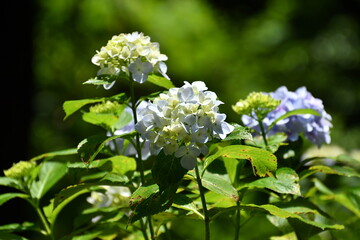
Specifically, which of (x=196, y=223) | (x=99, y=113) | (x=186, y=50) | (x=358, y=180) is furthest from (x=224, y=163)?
(x=186, y=50)

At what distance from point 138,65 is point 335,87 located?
497cm

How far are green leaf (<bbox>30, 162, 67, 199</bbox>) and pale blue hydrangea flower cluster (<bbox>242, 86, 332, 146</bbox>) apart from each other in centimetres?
46

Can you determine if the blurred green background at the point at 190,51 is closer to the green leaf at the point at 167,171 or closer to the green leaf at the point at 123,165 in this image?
the green leaf at the point at 123,165

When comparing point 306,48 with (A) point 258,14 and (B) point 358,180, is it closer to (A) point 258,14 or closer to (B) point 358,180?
(A) point 258,14

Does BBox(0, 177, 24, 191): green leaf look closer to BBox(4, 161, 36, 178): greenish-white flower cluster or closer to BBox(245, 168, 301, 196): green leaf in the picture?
BBox(4, 161, 36, 178): greenish-white flower cluster

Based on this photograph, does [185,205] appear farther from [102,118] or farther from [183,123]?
[102,118]

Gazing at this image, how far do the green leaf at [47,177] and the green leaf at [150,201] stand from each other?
441mm

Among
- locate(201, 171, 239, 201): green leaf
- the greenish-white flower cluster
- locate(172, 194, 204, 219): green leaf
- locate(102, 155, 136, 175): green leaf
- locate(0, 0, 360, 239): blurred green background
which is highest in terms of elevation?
locate(0, 0, 360, 239): blurred green background

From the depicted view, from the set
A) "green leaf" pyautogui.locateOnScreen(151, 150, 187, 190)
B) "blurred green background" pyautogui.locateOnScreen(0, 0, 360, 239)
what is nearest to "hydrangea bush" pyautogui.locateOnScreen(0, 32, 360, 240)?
"green leaf" pyautogui.locateOnScreen(151, 150, 187, 190)

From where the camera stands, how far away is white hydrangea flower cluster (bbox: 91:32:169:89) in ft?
3.27

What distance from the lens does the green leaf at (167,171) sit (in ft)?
2.81

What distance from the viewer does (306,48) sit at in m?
5.68

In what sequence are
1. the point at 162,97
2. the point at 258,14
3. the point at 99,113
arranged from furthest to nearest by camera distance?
the point at 258,14 → the point at 99,113 → the point at 162,97

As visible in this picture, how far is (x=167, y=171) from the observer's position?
863 millimetres
